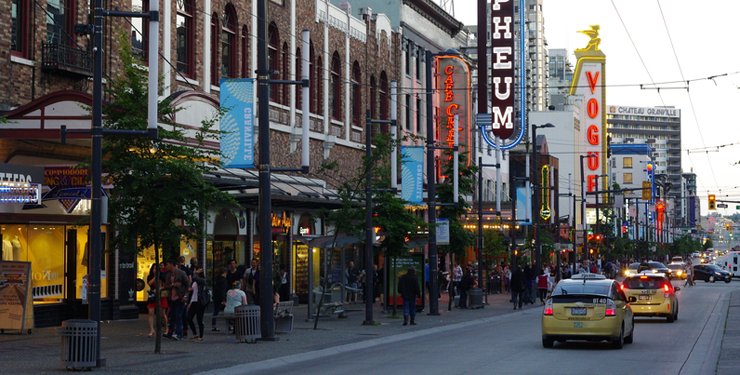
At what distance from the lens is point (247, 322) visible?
2158 cm

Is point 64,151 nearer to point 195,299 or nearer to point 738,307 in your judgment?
point 195,299

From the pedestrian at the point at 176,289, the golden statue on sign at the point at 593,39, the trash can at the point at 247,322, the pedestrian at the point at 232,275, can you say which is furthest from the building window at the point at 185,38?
the golden statue on sign at the point at 593,39

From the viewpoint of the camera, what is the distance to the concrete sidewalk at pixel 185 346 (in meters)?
17.0

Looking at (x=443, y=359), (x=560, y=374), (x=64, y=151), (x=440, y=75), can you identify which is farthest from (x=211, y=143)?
(x=440, y=75)

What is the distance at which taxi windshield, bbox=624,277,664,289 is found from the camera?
A: 29156 mm

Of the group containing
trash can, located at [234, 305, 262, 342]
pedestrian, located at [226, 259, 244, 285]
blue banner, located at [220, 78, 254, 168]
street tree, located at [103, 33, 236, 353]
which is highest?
blue banner, located at [220, 78, 254, 168]

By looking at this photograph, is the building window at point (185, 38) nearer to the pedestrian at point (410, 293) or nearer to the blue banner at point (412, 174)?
the blue banner at point (412, 174)

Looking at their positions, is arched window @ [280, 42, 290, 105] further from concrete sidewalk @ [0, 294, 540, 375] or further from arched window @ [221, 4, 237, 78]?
concrete sidewalk @ [0, 294, 540, 375]

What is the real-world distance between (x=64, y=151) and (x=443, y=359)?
12.9 m

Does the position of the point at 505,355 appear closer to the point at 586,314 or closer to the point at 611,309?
the point at 586,314

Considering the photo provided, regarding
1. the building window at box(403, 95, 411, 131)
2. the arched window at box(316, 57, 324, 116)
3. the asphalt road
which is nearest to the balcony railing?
the asphalt road

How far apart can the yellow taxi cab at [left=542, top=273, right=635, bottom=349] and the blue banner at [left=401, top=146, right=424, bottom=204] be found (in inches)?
519

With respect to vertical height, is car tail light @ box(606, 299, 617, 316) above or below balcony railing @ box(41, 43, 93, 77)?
below

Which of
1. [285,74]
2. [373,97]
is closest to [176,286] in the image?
[285,74]
